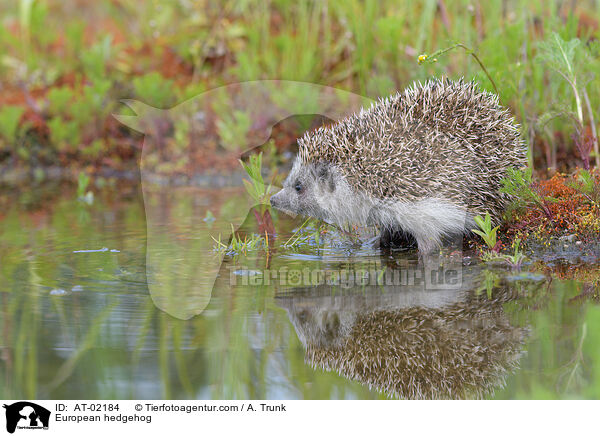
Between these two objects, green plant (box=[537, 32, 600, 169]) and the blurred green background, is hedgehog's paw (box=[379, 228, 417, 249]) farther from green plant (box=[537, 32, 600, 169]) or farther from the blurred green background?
the blurred green background

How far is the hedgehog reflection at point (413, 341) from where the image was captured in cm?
374

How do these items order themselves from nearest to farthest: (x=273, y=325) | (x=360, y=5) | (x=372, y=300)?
1. (x=273, y=325)
2. (x=372, y=300)
3. (x=360, y=5)

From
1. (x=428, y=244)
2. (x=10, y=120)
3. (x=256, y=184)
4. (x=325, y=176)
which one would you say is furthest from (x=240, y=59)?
(x=428, y=244)

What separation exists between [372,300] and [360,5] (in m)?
6.90

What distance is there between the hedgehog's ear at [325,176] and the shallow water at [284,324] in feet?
1.84

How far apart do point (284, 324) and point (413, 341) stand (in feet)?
2.72

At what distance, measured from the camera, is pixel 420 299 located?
493cm

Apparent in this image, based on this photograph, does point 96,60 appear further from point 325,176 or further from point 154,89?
point 325,176

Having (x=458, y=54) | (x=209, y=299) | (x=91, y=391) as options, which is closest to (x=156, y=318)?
(x=209, y=299)

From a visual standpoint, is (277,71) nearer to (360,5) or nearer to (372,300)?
(360,5)

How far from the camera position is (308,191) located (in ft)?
21.5

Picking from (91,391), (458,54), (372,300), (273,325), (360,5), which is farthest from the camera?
(360,5)
